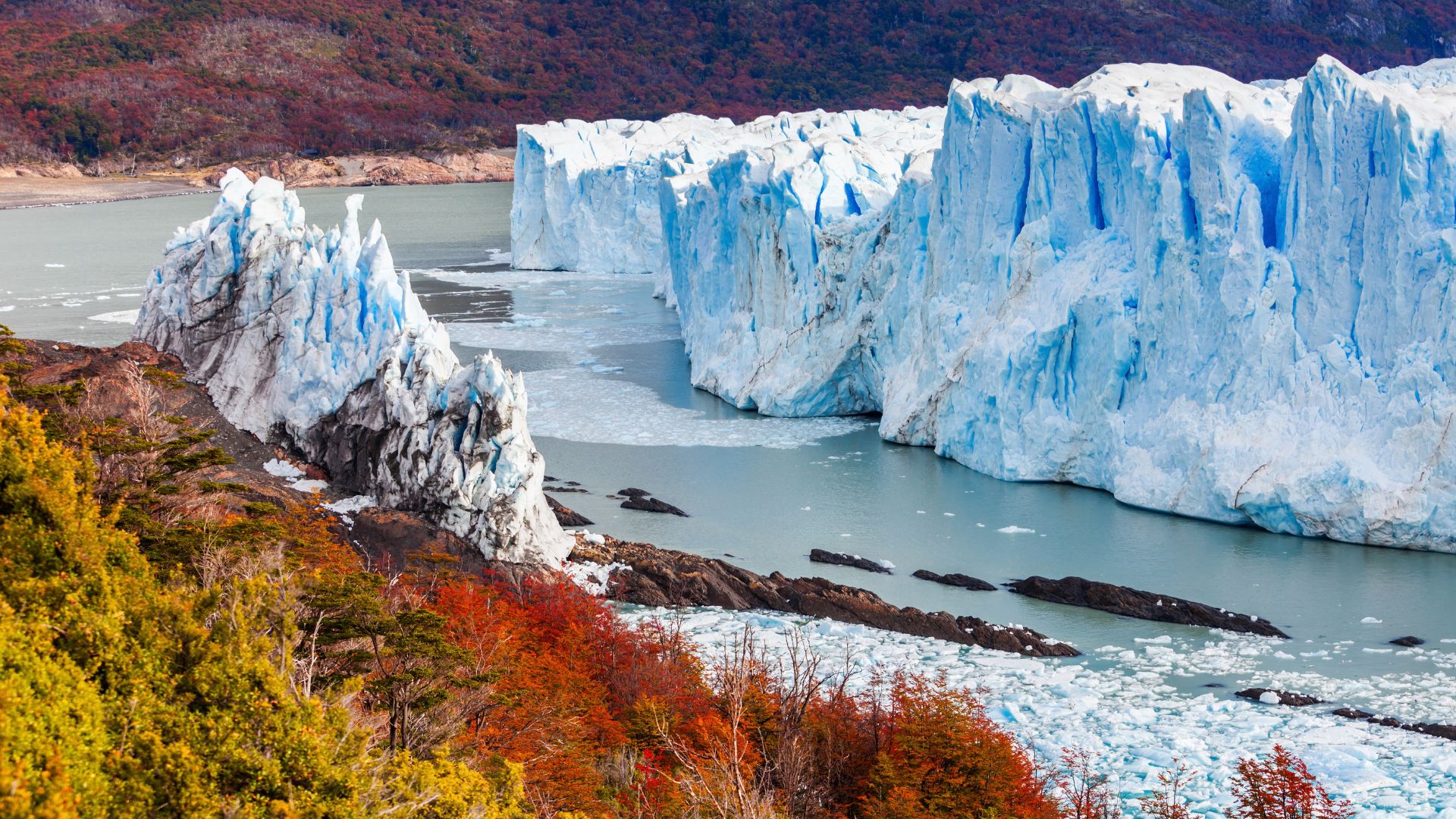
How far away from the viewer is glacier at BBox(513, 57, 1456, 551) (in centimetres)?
1809

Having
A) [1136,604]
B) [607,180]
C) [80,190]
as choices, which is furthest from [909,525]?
[80,190]

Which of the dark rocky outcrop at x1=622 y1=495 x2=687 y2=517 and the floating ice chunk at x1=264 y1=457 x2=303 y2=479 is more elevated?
the floating ice chunk at x1=264 y1=457 x2=303 y2=479

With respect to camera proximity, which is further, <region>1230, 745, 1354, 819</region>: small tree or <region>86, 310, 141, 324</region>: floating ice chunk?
<region>86, 310, 141, 324</region>: floating ice chunk

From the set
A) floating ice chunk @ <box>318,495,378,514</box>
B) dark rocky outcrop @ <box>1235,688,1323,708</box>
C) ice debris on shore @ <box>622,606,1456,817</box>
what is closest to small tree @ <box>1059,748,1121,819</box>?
ice debris on shore @ <box>622,606,1456,817</box>

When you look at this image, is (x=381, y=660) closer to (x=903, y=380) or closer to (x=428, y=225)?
(x=903, y=380)

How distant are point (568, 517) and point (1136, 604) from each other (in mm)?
8512

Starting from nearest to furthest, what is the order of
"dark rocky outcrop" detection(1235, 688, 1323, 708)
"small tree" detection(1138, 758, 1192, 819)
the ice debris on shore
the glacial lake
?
"small tree" detection(1138, 758, 1192, 819) → the ice debris on shore → "dark rocky outcrop" detection(1235, 688, 1323, 708) → the glacial lake

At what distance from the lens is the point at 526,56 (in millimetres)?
116312

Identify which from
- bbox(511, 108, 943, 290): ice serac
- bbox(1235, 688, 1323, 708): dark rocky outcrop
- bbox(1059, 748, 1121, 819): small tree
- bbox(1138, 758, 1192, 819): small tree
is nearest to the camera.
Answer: bbox(1138, 758, 1192, 819): small tree

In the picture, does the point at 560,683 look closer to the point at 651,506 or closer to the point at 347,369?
the point at 651,506

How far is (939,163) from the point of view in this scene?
24531 millimetres

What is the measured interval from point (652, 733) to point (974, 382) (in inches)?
492

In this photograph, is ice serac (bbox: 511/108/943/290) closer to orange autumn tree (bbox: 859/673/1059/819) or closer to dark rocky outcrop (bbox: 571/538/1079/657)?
dark rocky outcrop (bbox: 571/538/1079/657)

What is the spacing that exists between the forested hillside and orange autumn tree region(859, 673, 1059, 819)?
8263 centimetres
